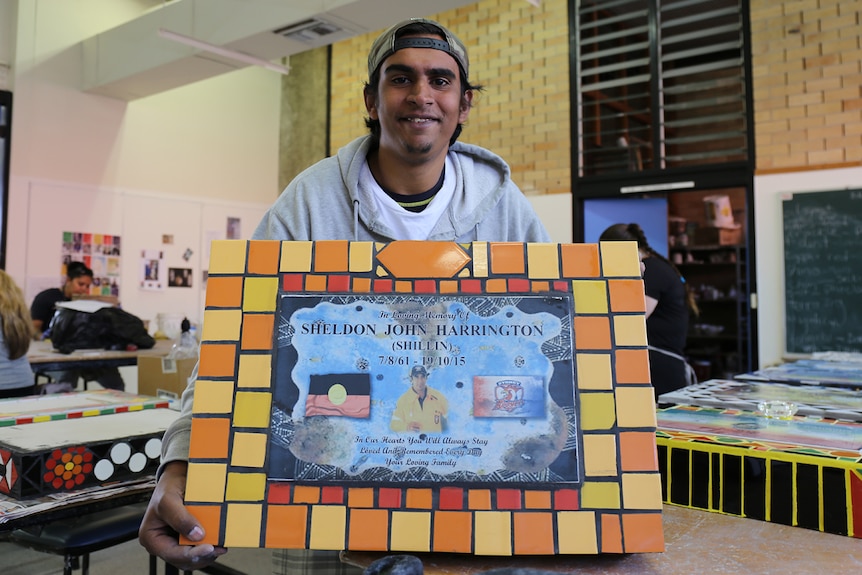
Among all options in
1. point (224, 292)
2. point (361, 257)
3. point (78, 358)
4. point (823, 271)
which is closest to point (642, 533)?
point (361, 257)

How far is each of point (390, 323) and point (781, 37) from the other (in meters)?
5.11

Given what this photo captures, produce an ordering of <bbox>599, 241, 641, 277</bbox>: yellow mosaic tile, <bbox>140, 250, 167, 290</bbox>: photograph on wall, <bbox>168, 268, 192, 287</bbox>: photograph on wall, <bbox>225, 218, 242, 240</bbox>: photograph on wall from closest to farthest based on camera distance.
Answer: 1. <bbox>599, 241, 641, 277</bbox>: yellow mosaic tile
2. <bbox>140, 250, 167, 290</bbox>: photograph on wall
3. <bbox>168, 268, 192, 287</bbox>: photograph on wall
4. <bbox>225, 218, 242, 240</bbox>: photograph on wall

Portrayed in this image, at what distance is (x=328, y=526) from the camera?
2.36ft

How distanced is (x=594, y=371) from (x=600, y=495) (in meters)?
0.14

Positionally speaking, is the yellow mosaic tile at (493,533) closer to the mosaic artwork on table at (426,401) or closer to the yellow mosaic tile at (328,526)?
the mosaic artwork on table at (426,401)

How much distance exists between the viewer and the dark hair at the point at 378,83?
3.73 ft

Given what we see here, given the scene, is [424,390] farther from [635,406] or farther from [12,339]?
[12,339]

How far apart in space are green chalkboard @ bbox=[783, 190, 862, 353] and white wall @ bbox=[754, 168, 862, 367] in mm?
59

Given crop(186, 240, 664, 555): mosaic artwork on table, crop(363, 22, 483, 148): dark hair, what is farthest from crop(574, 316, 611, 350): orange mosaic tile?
crop(363, 22, 483, 148): dark hair

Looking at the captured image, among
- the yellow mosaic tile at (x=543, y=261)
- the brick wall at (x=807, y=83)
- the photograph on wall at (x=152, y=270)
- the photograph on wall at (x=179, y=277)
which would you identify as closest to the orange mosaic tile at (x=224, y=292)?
the yellow mosaic tile at (x=543, y=261)

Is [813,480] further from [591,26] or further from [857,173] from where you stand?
[591,26]

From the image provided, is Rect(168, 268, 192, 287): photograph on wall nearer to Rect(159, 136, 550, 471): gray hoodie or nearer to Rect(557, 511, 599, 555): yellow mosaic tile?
Rect(159, 136, 550, 471): gray hoodie

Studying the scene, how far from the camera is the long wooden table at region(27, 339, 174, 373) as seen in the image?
3.81 m

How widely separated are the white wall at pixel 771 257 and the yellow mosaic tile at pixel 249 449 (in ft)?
15.7
